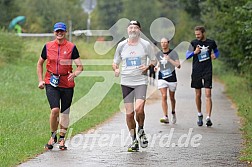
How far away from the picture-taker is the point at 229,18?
2222cm

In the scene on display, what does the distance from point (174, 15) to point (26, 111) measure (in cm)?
7059

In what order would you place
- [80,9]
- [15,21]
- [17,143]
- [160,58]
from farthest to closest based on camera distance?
[80,9], [15,21], [160,58], [17,143]

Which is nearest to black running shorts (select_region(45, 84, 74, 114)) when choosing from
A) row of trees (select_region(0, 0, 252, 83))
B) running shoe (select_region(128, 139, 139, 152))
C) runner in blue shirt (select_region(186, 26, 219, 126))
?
running shoe (select_region(128, 139, 139, 152))

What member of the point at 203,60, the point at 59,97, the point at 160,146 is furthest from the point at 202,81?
the point at 59,97

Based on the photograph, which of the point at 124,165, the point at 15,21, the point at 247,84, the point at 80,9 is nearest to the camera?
the point at 124,165

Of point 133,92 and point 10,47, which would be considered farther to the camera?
point 10,47

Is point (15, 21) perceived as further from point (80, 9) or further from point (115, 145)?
point (115, 145)

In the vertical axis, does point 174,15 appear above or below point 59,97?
above

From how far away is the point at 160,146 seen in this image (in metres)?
11.9

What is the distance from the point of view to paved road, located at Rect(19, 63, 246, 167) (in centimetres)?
1016

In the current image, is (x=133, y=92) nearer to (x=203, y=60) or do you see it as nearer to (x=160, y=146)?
(x=160, y=146)

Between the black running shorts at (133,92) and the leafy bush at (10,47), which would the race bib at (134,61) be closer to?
the black running shorts at (133,92)

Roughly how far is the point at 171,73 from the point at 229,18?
710 centimetres

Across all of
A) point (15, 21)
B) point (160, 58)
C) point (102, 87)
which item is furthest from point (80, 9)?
point (160, 58)
